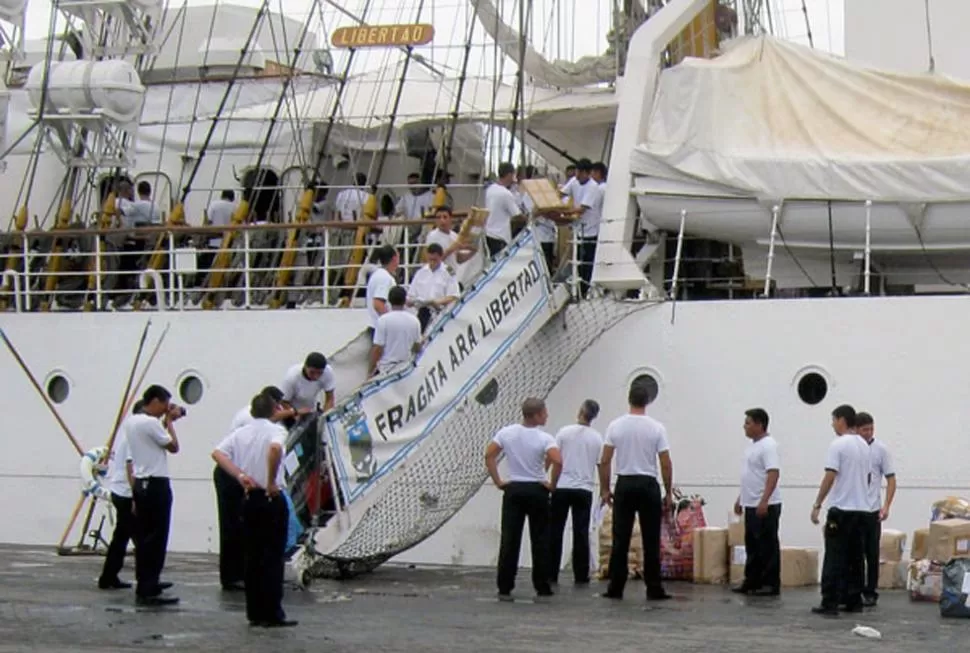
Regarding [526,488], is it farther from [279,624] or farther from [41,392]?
[41,392]

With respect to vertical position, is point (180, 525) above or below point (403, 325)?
below

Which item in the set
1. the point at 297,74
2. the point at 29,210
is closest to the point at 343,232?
the point at 297,74

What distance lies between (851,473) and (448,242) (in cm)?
560

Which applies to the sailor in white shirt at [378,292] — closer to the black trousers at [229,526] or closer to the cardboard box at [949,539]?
the black trousers at [229,526]

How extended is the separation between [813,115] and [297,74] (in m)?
7.57

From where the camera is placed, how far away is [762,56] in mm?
19172

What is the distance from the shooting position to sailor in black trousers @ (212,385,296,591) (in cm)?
1446

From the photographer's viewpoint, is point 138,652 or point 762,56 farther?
point 762,56

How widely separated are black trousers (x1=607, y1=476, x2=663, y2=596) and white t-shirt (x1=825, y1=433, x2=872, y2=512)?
1.27 m

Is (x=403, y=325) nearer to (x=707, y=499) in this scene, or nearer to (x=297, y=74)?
(x=707, y=499)

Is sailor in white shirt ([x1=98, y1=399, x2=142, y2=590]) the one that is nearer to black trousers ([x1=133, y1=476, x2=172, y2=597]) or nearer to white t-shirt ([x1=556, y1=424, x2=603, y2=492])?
black trousers ([x1=133, y1=476, x2=172, y2=597])

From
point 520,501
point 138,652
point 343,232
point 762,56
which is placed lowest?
point 138,652

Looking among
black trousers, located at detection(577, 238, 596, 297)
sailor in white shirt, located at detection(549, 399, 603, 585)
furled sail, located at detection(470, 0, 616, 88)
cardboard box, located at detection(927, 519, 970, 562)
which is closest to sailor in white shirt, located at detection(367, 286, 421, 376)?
sailor in white shirt, located at detection(549, 399, 603, 585)

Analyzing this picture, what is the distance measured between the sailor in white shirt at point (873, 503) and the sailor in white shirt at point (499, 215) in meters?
5.24
